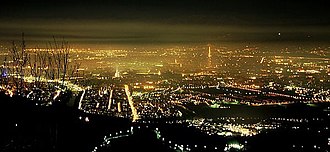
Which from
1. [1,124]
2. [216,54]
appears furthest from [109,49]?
[1,124]

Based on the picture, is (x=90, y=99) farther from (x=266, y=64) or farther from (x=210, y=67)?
(x=266, y=64)

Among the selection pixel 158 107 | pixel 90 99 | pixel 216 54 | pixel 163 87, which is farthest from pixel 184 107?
pixel 216 54

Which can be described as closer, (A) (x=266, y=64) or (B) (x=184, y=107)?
(B) (x=184, y=107)

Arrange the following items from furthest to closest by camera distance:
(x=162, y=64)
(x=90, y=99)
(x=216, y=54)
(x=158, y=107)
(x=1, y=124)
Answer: (x=216, y=54) < (x=162, y=64) < (x=90, y=99) < (x=158, y=107) < (x=1, y=124)

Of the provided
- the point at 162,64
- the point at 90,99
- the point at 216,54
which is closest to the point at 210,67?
the point at 162,64

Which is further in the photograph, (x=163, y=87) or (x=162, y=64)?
(x=162, y=64)

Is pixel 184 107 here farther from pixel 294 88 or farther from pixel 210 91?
pixel 294 88

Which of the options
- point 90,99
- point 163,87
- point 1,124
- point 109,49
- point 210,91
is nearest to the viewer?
point 1,124

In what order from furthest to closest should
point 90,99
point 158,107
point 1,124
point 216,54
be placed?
1. point 216,54
2. point 90,99
3. point 158,107
4. point 1,124

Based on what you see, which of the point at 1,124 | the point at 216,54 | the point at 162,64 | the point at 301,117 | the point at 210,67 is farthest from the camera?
the point at 216,54
